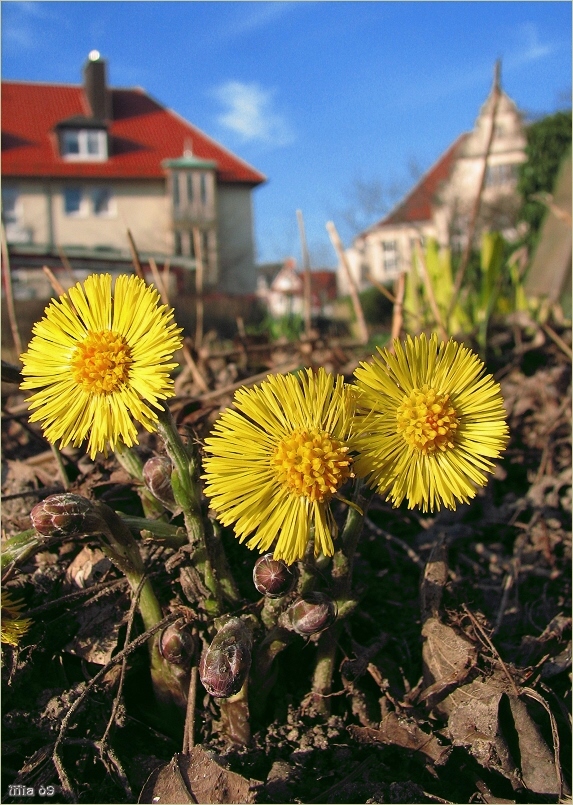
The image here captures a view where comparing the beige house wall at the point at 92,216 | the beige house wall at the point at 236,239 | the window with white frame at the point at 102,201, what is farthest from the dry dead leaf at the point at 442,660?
the beige house wall at the point at 236,239

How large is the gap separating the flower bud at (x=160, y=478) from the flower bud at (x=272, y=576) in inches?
7.1

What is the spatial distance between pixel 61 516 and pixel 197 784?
344 millimetres

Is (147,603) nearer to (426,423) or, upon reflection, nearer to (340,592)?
(340,592)

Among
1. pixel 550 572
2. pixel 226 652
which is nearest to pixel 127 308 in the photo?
pixel 226 652

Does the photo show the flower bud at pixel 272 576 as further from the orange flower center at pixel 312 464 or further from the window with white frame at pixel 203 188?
the window with white frame at pixel 203 188

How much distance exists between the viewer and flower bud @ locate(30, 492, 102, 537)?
2.46 ft

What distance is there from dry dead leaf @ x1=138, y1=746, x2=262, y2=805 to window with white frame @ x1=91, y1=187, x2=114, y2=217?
2760 centimetres

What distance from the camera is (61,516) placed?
750 millimetres

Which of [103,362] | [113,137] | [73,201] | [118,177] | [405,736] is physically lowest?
[405,736]

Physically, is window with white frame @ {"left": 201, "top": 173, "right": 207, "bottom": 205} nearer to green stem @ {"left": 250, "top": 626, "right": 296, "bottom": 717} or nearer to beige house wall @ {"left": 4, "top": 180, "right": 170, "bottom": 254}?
beige house wall @ {"left": 4, "top": 180, "right": 170, "bottom": 254}

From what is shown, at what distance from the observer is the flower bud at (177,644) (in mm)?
833

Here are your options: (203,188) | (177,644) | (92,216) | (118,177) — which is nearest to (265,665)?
(177,644)

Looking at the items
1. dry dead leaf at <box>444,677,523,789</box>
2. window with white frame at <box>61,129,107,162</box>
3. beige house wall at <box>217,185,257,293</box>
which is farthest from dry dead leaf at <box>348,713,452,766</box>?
window with white frame at <box>61,129,107,162</box>

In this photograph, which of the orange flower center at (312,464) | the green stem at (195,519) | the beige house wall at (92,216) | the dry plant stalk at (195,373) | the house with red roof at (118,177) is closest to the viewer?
the orange flower center at (312,464)
